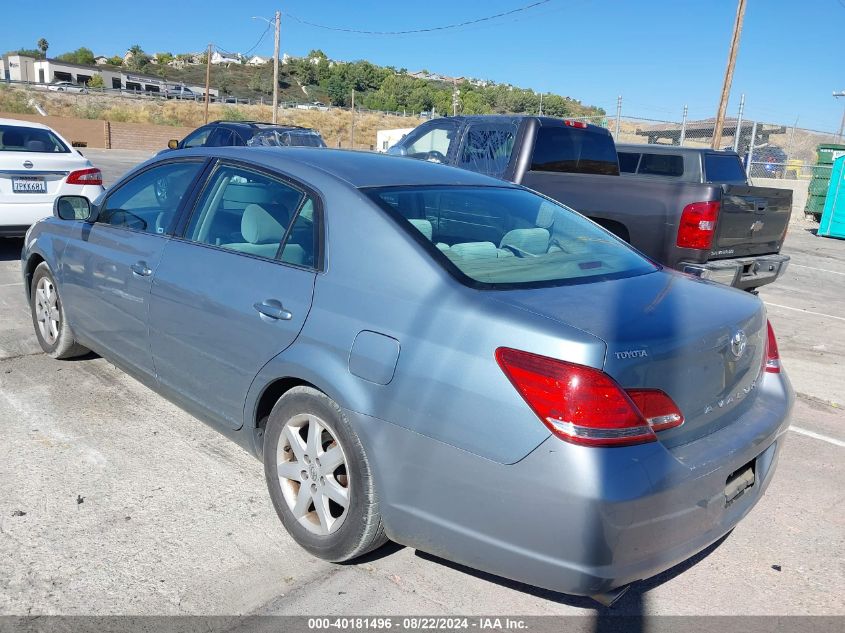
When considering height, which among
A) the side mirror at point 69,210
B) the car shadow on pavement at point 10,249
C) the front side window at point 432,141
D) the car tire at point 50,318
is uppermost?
the front side window at point 432,141

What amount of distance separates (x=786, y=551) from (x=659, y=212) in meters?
3.92

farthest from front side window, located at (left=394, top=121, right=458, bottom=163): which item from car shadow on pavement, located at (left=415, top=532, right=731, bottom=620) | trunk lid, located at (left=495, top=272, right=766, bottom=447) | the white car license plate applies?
car shadow on pavement, located at (left=415, top=532, right=731, bottom=620)

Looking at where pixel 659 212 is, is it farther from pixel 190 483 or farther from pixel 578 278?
pixel 190 483

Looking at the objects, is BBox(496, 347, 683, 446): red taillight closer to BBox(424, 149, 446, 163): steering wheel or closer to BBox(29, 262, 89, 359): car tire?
BBox(29, 262, 89, 359): car tire

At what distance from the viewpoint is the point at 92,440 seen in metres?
4.01

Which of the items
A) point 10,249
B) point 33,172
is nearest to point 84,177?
point 33,172

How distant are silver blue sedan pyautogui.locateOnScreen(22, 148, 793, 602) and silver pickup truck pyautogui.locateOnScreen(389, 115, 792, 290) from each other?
297 centimetres

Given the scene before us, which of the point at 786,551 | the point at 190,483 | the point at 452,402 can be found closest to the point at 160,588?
the point at 190,483

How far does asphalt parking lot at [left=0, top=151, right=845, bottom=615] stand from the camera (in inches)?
109

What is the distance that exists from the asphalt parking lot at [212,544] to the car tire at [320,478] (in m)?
0.15

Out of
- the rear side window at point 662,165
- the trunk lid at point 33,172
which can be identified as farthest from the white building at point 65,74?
the trunk lid at point 33,172

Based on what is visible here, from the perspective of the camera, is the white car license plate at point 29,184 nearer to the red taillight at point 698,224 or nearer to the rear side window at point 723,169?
the red taillight at point 698,224

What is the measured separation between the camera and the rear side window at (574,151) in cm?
776

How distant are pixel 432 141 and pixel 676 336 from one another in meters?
6.37
